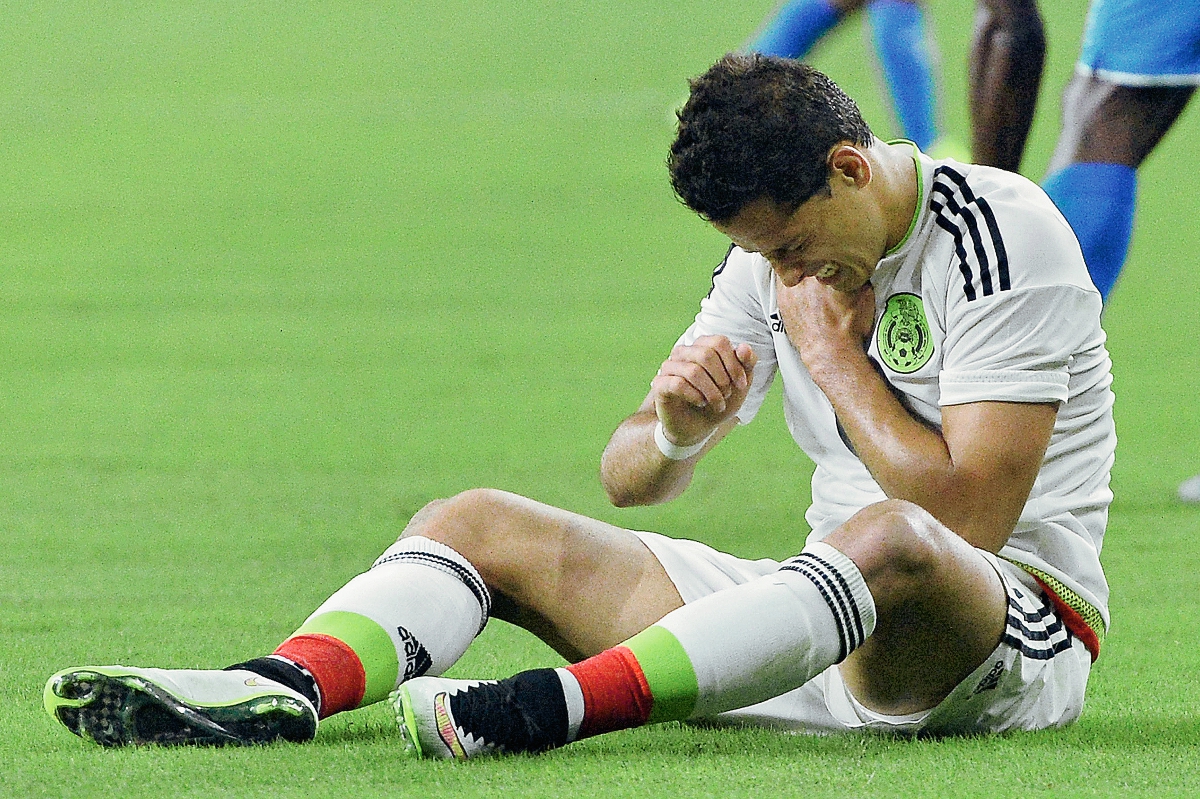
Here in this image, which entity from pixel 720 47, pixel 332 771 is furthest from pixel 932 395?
pixel 720 47

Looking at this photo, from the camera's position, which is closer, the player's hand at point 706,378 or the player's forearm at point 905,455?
the player's forearm at point 905,455

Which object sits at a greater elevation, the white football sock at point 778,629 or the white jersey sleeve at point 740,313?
the white jersey sleeve at point 740,313

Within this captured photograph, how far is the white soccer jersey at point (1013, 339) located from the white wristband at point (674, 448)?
0.17 meters

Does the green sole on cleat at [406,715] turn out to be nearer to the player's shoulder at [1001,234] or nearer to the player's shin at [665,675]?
the player's shin at [665,675]

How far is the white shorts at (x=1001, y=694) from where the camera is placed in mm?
2170

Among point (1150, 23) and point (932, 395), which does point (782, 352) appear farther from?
point (1150, 23)

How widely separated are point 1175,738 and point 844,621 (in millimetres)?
538

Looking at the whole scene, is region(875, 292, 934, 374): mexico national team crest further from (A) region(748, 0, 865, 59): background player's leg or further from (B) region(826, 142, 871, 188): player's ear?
(A) region(748, 0, 865, 59): background player's leg

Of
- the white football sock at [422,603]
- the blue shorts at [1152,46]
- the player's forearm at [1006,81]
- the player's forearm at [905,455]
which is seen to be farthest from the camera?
the player's forearm at [1006,81]

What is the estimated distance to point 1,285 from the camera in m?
8.15

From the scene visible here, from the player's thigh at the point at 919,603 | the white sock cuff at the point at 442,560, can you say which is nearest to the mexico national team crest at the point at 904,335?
the player's thigh at the point at 919,603

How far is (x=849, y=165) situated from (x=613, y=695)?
682mm

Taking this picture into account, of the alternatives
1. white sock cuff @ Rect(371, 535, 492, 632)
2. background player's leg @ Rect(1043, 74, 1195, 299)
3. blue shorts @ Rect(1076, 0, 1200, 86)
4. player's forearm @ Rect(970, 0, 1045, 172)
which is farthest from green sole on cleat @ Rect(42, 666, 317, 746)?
player's forearm @ Rect(970, 0, 1045, 172)

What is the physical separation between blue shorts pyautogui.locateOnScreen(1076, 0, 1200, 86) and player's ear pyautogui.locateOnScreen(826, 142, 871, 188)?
201 centimetres
